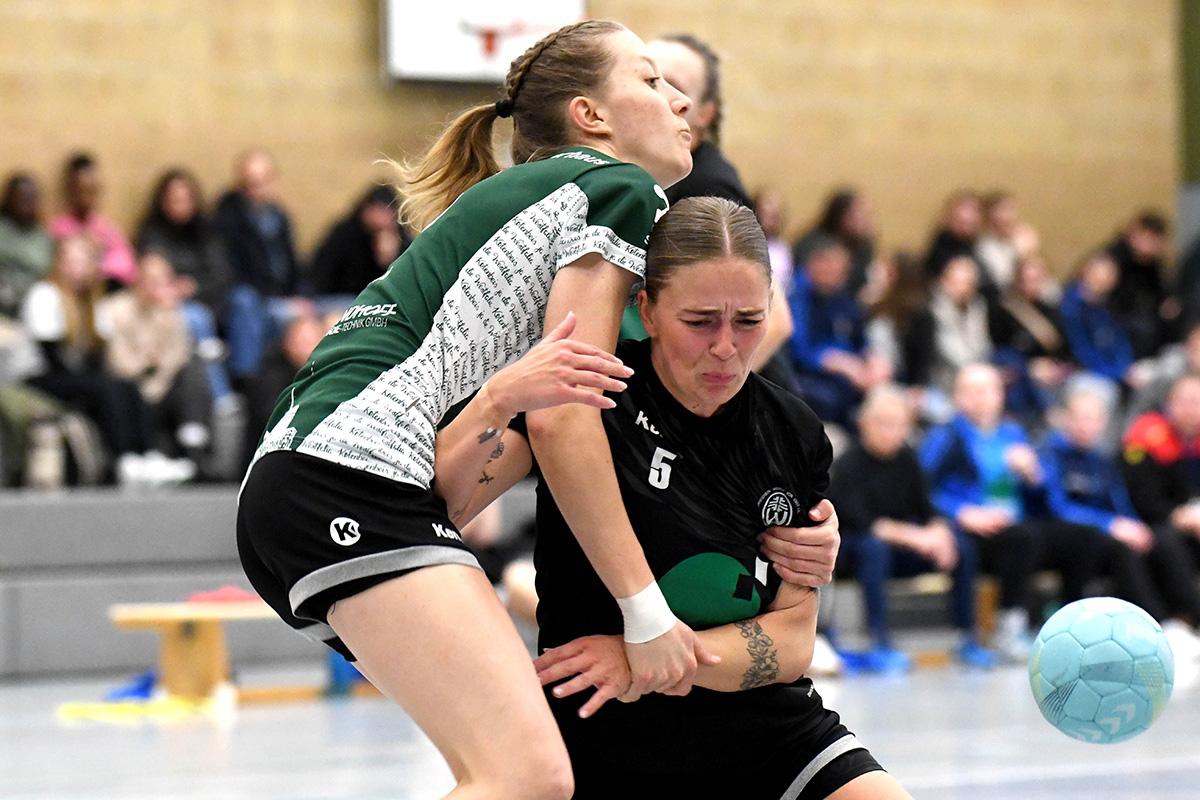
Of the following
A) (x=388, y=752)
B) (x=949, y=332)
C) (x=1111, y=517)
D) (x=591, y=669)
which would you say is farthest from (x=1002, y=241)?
(x=591, y=669)

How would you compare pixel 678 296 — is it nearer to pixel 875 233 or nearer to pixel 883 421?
pixel 883 421

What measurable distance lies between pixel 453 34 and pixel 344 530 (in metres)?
9.07

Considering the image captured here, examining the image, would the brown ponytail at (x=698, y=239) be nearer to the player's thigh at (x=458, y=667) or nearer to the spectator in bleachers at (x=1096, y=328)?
the player's thigh at (x=458, y=667)

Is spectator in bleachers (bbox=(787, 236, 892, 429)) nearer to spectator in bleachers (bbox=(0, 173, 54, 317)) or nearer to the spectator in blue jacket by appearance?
the spectator in blue jacket

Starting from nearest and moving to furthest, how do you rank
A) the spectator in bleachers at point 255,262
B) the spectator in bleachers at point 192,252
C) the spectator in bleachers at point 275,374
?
the spectator in bleachers at point 275,374 → the spectator in bleachers at point 192,252 → the spectator in bleachers at point 255,262

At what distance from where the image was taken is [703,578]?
238 cm

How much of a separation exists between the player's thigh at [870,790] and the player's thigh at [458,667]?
54 centimetres

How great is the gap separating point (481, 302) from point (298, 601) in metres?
0.50

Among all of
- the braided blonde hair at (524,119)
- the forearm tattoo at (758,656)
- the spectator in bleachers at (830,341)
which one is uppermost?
the braided blonde hair at (524,119)

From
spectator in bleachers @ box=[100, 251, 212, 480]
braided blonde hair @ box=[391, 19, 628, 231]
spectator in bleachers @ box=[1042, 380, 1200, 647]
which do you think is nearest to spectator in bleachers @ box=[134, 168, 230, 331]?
spectator in bleachers @ box=[100, 251, 212, 480]

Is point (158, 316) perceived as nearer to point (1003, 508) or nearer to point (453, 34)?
point (453, 34)

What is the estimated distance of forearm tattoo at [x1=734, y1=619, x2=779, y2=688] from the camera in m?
2.37

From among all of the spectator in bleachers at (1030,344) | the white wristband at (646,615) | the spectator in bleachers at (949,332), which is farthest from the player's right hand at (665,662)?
the spectator in bleachers at (1030,344)

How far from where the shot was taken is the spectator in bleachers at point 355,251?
9508 mm
